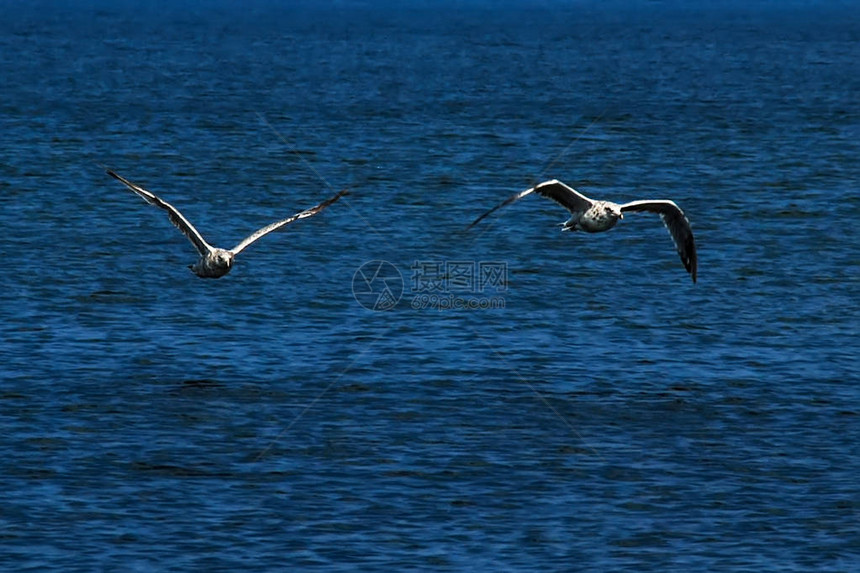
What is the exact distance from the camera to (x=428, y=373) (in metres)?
45.1

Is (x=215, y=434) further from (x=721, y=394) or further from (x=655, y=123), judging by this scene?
(x=655, y=123)

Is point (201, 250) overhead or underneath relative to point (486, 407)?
overhead

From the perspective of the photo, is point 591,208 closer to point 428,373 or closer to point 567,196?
point 567,196

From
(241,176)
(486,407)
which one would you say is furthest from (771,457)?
(241,176)

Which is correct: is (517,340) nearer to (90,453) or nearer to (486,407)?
(486,407)

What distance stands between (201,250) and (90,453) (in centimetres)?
532

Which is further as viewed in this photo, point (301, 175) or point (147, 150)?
point (147, 150)

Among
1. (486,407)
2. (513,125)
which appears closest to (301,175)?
(513,125)

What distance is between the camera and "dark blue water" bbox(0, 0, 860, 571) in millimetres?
33406

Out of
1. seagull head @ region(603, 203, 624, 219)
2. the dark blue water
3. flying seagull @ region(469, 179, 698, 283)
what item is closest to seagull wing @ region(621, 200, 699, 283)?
flying seagull @ region(469, 179, 698, 283)

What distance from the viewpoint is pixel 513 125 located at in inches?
4685

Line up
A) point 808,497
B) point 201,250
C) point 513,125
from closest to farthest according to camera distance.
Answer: point 808,497, point 201,250, point 513,125

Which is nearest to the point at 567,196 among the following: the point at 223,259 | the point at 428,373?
the point at 223,259

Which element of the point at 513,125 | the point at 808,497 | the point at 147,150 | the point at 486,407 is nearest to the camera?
the point at 808,497
